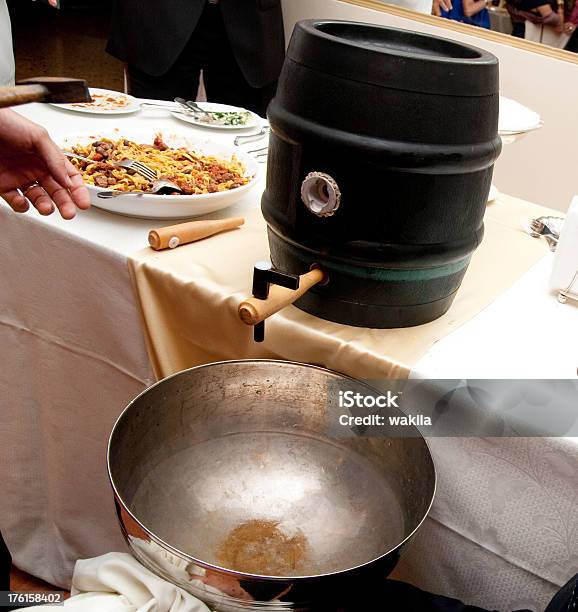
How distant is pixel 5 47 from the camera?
1713mm

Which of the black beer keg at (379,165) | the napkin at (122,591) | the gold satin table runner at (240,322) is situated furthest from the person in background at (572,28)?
the napkin at (122,591)

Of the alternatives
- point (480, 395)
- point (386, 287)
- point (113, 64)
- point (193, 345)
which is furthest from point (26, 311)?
point (113, 64)

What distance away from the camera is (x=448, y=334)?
2.72ft

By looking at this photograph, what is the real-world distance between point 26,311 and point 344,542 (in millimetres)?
666

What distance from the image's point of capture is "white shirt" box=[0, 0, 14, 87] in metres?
1.69

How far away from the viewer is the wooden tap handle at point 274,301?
699 mm

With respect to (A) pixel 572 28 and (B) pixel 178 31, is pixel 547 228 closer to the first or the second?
(A) pixel 572 28

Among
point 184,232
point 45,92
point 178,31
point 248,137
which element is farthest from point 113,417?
point 178,31

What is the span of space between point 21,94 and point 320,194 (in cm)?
32

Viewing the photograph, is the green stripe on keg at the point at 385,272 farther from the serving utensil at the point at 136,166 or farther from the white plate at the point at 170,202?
the serving utensil at the point at 136,166

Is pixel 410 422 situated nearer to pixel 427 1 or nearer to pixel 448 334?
pixel 448 334

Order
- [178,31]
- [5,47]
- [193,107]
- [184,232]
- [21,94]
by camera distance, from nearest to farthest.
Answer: [21,94] → [184,232] → [193,107] → [5,47] → [178,31]

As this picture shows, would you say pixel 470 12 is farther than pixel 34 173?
Yes

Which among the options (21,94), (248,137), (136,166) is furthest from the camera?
(248,137)
